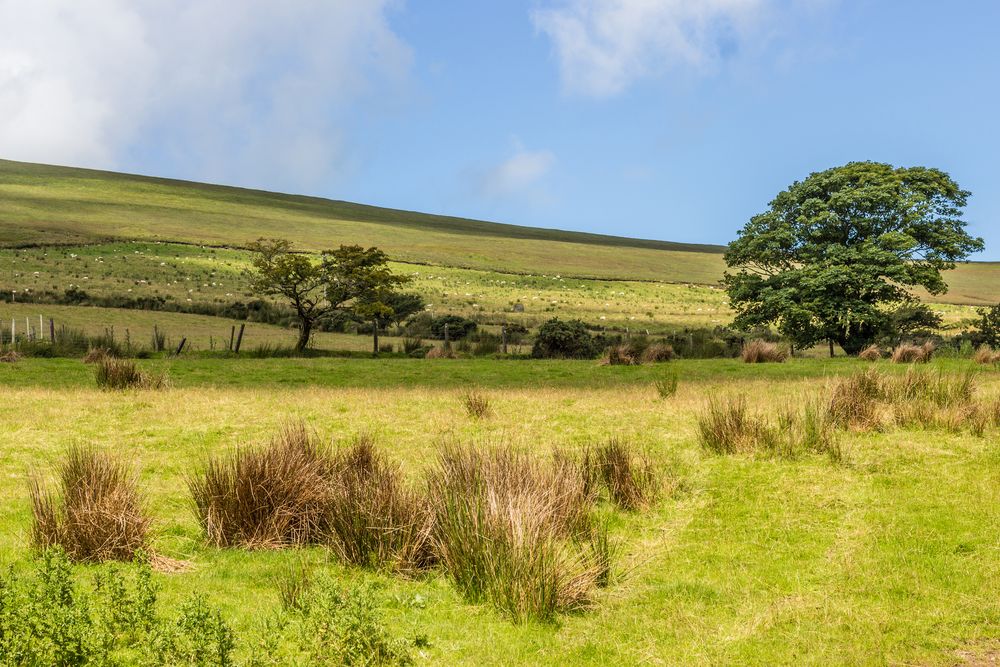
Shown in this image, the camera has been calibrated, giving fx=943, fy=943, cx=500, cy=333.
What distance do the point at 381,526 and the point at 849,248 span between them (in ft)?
126

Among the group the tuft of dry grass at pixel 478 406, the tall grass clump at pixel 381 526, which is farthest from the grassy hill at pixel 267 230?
the tall grass clump at pixel 381 526

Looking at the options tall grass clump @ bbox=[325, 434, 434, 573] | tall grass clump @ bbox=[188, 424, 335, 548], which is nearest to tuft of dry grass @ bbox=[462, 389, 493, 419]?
tall grass clump @ bbox=[188, 424, 335, 548]

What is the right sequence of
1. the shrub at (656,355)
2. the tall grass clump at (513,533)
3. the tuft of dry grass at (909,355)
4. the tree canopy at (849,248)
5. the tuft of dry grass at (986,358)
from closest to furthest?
the tall grass clump at (513,533)
the tuft of dry grass at (986,358)
the tuft of dry grass at (909,355)
the shrub at (656,355)
the tree canopy at (849,248)

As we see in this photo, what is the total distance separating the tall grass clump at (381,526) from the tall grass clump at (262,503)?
0.42m

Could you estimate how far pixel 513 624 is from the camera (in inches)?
332

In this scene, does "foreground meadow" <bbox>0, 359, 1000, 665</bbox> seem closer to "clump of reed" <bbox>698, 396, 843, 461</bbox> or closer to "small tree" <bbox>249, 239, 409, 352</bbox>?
"clump of reed" <bbox>698, 396, 843, 461</bbox>

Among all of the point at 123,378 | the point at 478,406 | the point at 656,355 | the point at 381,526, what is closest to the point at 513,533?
the point at 381,526

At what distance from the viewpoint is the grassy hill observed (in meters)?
118

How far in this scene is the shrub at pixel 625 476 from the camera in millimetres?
12484

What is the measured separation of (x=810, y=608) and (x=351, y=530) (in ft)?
15.6

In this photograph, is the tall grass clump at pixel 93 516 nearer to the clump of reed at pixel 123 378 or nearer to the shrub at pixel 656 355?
the clump of reed at pixel 123 378

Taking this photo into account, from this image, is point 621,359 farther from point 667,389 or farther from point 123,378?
point 123,378

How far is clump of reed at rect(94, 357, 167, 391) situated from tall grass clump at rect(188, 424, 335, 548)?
1444 centimetres

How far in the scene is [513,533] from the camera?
882 cm
